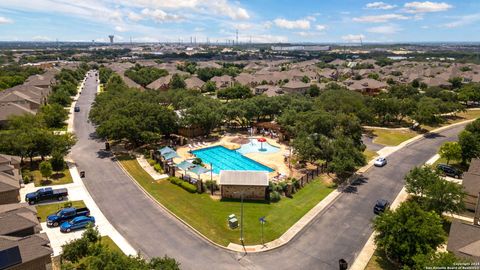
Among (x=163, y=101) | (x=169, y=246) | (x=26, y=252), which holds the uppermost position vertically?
(x=163, y=101)

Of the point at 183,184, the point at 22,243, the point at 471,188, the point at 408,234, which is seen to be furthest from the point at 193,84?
the point at 408,234

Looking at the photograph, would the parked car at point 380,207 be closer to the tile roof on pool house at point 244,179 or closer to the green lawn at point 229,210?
the green lawn at point 229,210

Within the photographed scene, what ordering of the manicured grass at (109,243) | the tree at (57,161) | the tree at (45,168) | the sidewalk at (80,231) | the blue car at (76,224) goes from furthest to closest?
the tree at (57,161) < the tree at (45,168) < the blue car at (76,224) < the sidewalk at (80,231) < the manicured grass at (109,243)

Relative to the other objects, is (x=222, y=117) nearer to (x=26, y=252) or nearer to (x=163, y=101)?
(x=163, y=101)

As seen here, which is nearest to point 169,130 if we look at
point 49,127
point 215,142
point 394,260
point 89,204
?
point 215,142

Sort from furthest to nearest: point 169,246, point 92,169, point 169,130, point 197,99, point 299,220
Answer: point 197,99
point 169,130
point 92,169
point 299,220
point 169,246

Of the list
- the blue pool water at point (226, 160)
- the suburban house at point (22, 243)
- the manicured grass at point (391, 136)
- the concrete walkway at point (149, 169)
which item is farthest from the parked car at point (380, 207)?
the suburban house at point (22, 243)
